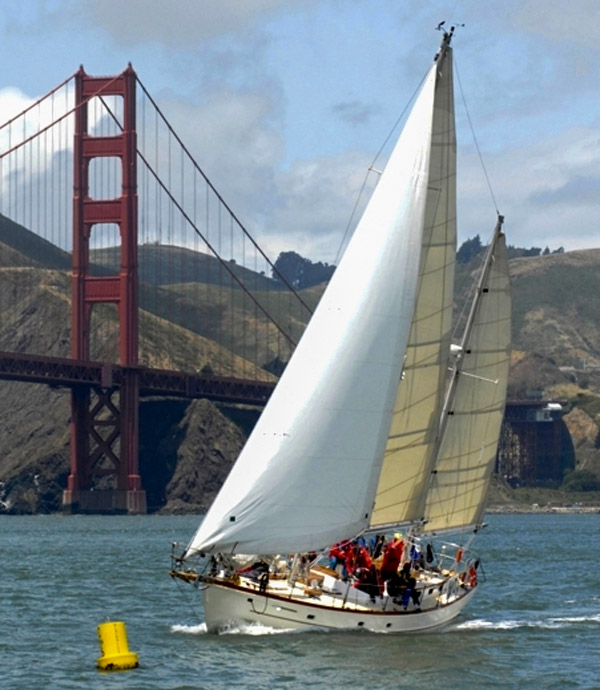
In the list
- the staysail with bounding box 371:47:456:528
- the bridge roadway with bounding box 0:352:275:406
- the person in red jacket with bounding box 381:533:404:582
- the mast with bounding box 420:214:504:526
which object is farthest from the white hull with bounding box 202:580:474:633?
the bridge roadway with bounding box 0:352:275:406

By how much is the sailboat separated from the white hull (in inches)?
0.6

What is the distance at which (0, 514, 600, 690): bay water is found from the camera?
68.3 feet

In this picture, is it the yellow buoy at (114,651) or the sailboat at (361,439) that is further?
the sailboat at (361,439)

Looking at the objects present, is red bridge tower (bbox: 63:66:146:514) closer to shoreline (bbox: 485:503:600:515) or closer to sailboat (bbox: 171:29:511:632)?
shoreline (bbox: 485:503:600:515)

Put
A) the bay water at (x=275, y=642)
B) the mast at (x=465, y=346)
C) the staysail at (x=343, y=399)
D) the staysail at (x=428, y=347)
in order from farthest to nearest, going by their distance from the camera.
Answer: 1. the mast at (x=465, y=346)
2. the staysail at (x=428, y=347)
3. the staysail at (x=343, y=399)
4. the bay water at (x=275, y=642)

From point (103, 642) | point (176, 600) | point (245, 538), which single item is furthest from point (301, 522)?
point (176, 600)

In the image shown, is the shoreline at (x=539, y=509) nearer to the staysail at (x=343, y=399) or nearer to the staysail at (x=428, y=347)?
the staysail at (x=428, y=347)

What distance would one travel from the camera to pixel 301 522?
22141mm

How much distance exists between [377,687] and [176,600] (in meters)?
11.5

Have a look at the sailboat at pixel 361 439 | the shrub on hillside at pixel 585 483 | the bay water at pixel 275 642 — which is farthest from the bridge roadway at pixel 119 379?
the sailboat at pixel 361 439

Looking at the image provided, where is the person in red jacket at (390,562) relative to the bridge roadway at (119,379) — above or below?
below

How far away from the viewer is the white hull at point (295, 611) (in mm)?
22438

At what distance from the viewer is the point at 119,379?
3349 inches

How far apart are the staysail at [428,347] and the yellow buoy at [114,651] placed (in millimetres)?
3676
